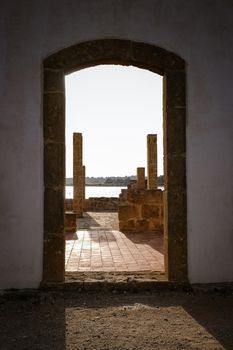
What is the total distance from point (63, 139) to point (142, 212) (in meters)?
4.71

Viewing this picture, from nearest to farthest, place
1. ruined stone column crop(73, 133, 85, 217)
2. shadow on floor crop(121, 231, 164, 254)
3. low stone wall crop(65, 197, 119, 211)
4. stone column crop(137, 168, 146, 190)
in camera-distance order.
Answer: shadow on floor crop(121, 231, 164, 254) < ruined stone column crop(73, 133, 85, 217) < stone column crop(137, 168, 146, 190) < low stone wall crop(65, 197, 119, 211)

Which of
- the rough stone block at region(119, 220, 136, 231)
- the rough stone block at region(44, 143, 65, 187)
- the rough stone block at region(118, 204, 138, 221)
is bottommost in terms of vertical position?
the rough stone block at region(119, 220, 136, 231)

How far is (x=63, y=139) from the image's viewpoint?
426 cm

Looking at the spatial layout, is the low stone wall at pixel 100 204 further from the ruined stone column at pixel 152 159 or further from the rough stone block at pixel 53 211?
the rough stone block at pixel 53 211

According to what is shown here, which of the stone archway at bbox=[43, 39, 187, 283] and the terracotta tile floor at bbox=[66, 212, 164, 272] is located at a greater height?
the stone archway at bbox=[43, 39, 187, 283]

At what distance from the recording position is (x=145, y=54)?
4332 millimetres

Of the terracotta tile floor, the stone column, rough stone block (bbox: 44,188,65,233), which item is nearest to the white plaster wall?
rough stone block (bbox: 44,188,65,233)

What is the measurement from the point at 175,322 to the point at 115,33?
334cm

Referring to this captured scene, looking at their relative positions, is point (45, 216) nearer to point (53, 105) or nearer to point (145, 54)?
point (53, 105)

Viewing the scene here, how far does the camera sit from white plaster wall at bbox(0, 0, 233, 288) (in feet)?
13.6

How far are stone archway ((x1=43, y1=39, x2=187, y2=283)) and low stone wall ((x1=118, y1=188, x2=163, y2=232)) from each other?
13.3 ft

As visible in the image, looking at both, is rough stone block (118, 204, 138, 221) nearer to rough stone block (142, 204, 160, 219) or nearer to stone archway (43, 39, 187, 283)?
rough stone block (142, 204, 160, 219)

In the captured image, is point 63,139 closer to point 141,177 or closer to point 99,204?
point 141,177

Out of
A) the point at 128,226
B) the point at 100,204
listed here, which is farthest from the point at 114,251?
the point at 100,204
